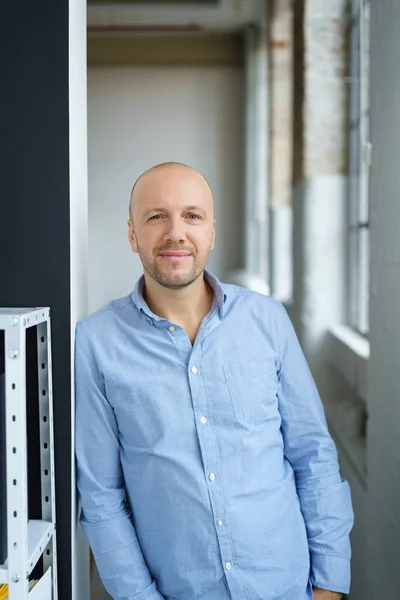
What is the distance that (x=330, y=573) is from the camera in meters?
1.28

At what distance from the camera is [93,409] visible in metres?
1.22

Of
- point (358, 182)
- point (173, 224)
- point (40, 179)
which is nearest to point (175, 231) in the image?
point (173, 224)

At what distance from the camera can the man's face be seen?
4.01 ft

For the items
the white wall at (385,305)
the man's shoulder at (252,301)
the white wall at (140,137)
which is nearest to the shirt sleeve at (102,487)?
the man's shoulder at (252,301)

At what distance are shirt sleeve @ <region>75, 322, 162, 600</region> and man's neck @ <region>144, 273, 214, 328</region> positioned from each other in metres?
0.17

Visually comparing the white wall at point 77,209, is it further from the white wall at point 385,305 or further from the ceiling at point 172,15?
the ceiling at point 172,15

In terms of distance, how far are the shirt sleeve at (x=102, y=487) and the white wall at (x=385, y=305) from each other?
0.77 meters

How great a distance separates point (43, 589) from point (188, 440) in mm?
394

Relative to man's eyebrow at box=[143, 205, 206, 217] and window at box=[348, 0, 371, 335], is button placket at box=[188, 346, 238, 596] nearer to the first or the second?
man's eyebrow at box=[143, 205, 206, 217]

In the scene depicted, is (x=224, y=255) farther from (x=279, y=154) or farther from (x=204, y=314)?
(x=204, y=314)

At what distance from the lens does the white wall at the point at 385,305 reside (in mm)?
1578

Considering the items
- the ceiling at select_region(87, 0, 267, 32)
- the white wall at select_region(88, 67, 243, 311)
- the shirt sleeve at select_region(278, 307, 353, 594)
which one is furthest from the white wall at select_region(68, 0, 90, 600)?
the white wall at select_region(88, 67, 243, 311)

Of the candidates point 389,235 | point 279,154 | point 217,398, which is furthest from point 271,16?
point 217,398

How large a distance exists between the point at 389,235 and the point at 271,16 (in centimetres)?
319
